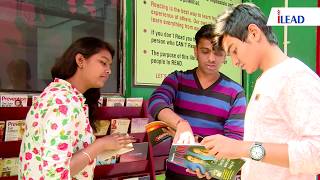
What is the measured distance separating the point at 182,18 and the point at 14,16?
126cm

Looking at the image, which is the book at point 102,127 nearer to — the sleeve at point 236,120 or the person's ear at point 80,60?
the person's ear at point 80,60

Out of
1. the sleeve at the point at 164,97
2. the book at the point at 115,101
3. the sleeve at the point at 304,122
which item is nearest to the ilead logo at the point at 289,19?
the sleeve at the point at 164,97

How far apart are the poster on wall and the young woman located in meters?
0.81

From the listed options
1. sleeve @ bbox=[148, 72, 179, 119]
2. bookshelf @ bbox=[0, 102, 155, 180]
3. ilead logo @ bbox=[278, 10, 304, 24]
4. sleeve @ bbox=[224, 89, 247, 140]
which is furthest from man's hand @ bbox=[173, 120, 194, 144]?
ilead logo @ bbox=[278, 10, 304, 24]

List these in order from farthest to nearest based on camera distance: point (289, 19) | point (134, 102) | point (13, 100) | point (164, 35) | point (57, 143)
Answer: point (289, 19), point (164, 35), point (134, 102), point (13, 100), point (57, 143)

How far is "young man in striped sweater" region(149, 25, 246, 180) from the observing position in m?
1.84

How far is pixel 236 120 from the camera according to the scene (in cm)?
184

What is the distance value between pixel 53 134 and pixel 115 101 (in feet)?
2.84

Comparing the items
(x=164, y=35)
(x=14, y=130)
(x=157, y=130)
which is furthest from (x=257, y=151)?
(x=164, y=35)

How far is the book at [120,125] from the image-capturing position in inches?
84.0

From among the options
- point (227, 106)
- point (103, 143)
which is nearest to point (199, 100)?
point (227, 106)

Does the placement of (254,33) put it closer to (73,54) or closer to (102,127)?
(73,54)

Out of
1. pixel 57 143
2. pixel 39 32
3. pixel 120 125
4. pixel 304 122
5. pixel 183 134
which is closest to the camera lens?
pixel 304 122

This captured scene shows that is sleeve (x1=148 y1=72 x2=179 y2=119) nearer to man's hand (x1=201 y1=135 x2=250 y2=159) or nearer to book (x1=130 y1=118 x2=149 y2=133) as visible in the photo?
book (x1=130 y1=118 x2=149 y2=133)
